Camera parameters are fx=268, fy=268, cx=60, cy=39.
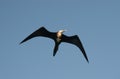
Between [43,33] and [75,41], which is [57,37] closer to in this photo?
[43,33]

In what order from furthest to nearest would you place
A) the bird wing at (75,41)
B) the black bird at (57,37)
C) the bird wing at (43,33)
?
the bird wing at (75,41) < the bird wing at (43,33) < the black bird at (57,37)

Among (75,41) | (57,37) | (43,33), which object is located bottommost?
(75,41)

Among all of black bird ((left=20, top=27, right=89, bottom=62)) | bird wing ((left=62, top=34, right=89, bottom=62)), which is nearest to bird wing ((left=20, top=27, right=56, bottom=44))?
black bird ((left=20, top=27, right=89, bottom=62))

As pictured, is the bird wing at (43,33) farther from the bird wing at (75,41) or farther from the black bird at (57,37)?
the bird wing at (75,41)

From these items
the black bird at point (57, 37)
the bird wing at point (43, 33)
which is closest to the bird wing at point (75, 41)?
the black bird at point (57, 37)

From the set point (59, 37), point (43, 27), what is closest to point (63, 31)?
point (59, 37)

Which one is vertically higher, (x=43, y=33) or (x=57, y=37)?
→ (x=43, y=33)

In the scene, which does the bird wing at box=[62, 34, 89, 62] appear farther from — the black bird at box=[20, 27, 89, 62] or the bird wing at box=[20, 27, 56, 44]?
the bird wing at box=[20, 27, 56, 44]

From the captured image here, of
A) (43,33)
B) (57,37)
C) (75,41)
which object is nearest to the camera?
(57,37)

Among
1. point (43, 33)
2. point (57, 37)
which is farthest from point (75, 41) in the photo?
point (43, 33)

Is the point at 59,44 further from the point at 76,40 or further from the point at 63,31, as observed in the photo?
the point at 76,40

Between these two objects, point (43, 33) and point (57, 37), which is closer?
point (57, 37)

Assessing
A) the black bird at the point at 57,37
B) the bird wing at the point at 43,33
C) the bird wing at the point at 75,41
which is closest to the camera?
the black bird at the point at 57,37

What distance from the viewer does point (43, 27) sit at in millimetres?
21969
